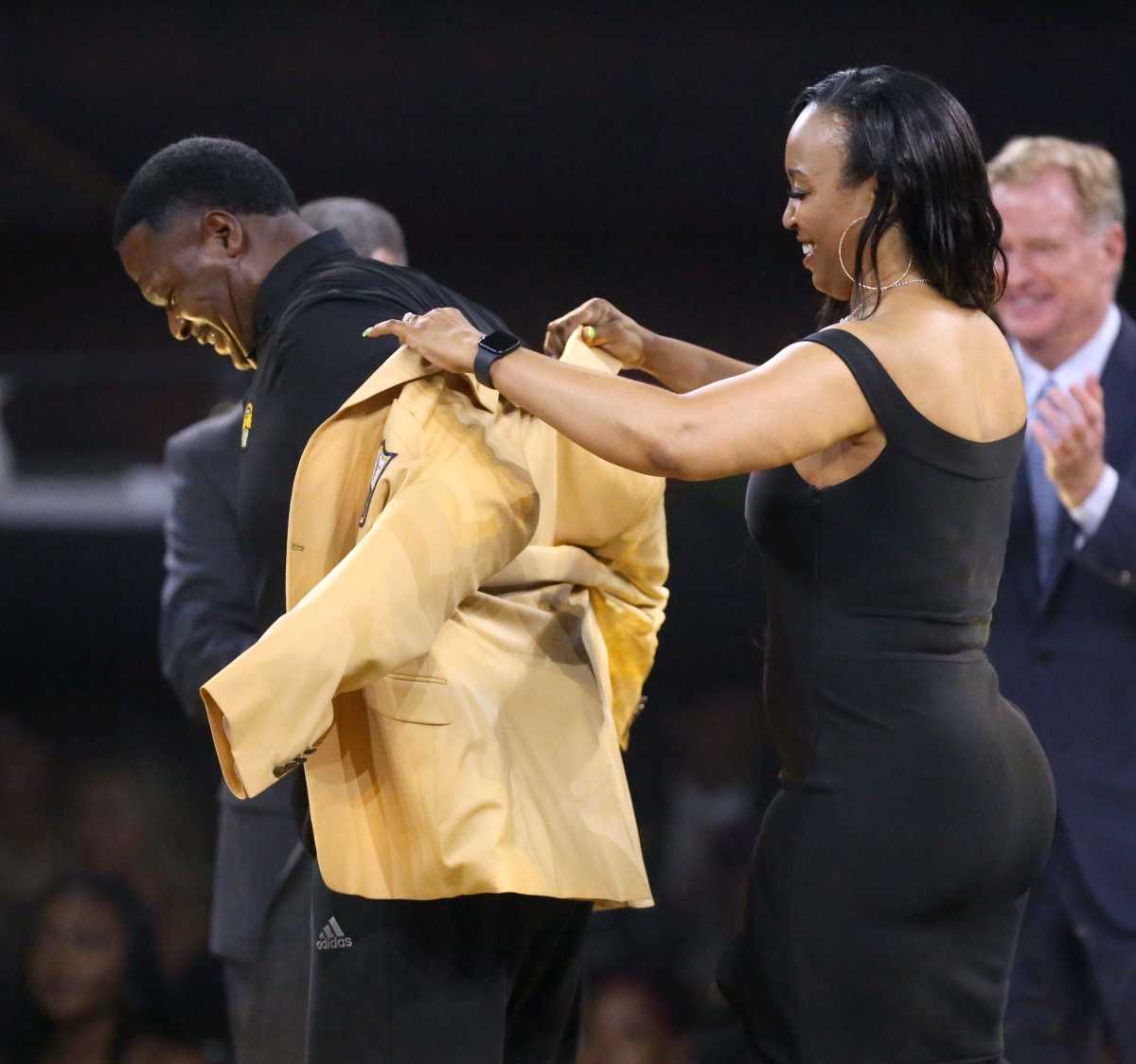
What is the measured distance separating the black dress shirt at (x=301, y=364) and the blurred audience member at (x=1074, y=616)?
3.83 feet

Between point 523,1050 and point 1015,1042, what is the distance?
1.25 m

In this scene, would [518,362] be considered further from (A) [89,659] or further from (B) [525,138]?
(B) [525,138]

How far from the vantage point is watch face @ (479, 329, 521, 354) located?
1674 millimetres

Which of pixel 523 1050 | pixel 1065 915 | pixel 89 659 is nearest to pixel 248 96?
pixel 89 659

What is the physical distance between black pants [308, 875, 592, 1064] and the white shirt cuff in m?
1.28

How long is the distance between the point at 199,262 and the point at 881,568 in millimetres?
876

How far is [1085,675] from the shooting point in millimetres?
2771

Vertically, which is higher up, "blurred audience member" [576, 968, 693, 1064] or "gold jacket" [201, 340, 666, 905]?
"gold jacket" [201, 340, 666, 905]

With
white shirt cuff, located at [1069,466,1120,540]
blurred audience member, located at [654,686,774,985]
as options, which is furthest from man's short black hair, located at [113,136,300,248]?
blurred audience member, located at [654,686,774,985]

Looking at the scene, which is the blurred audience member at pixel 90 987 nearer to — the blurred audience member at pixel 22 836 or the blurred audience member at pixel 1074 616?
the blurred audience member at pixel 22 836

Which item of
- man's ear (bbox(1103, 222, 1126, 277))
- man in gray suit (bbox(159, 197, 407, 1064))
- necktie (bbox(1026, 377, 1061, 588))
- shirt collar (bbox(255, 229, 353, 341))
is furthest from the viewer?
man's ear (bbox(1103, 222, 1126, 277))

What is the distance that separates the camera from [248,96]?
493cm

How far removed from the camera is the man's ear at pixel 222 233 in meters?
2.02

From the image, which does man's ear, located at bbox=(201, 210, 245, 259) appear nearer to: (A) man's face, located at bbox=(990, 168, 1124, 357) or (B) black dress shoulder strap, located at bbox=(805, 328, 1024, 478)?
(B) black dress shoulder strap, located at bbox=(805, 328, 1024, 478)
